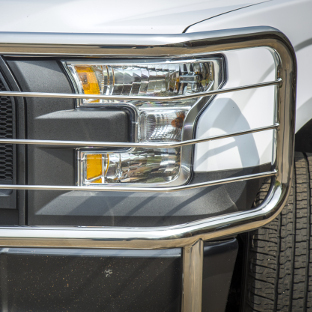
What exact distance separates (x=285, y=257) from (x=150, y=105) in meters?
0.76

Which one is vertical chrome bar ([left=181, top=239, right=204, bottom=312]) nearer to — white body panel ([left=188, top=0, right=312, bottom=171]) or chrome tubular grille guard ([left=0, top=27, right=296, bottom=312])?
chrome tubular grille guard ([left=0, top=27, right=296, bottom=312])

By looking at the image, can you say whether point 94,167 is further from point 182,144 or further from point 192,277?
point 192,277

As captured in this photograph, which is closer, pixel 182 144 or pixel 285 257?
pixel 182 144

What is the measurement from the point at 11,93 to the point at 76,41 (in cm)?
23

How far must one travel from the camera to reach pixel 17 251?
1222 millimetres

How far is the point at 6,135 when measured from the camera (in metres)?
1.18

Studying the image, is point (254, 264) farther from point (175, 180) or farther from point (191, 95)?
point (191, 95)

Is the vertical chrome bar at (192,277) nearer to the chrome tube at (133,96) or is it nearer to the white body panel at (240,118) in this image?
the white body panel at (240,118)

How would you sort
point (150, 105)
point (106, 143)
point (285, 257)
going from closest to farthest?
point (106, 143)
point (150, 105)
point (285, 257)

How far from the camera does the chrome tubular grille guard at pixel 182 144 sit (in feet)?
3.44

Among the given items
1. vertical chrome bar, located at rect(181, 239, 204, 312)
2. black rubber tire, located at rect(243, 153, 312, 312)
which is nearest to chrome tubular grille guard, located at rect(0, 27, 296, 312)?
vertical chrome bar, located at rect(181, 239, 204, 312)

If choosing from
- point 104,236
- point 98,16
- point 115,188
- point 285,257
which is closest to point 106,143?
point 115,188

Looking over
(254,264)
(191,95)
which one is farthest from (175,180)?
(254,264)

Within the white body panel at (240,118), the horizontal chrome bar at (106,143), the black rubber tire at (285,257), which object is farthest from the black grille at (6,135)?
the black rubber tire at (285,257)
